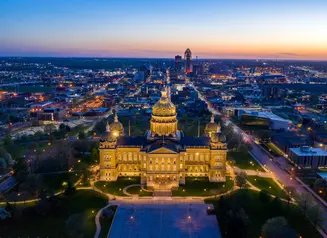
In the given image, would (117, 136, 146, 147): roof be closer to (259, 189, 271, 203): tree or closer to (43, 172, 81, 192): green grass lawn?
(43, 172, 81, 192): green grass lawn

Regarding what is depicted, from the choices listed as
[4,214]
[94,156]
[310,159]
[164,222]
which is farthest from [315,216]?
[4,214]

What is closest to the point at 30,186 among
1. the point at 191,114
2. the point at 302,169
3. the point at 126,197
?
the point at 126,197

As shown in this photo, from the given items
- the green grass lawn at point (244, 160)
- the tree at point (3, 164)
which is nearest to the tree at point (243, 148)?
the green grass lawn at point (244, 160)

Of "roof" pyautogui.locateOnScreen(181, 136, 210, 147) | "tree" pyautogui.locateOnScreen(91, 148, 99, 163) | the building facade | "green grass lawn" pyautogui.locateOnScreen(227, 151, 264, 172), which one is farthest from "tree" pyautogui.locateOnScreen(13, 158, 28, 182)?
the building facade

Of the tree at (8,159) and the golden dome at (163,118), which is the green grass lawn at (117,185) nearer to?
the golden dome at (163,118)

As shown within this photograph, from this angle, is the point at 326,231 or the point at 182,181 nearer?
the point at 326,231

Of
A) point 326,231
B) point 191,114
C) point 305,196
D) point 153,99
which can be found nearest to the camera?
point 326,231

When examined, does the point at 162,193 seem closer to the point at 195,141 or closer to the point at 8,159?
the point at 195,141

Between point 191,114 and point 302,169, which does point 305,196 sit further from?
point 191,114
